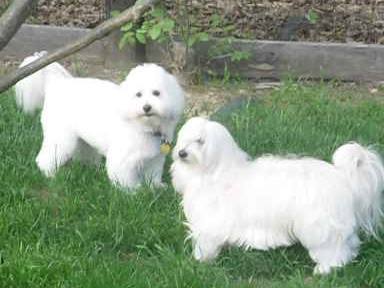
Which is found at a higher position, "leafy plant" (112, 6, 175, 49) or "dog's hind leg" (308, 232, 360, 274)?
"leafy plant" (112, 6, 175, 49)

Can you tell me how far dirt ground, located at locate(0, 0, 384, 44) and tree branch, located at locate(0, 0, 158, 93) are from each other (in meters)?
5.28

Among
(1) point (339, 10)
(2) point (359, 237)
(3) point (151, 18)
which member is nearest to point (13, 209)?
(2) point (359, 237)

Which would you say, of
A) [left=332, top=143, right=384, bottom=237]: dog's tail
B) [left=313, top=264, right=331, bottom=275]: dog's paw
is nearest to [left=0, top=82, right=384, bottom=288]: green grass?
[left=313, top=264, right=331, bottom=275]: dog's paw

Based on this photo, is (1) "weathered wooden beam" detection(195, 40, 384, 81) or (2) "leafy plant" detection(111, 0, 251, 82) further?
(1) "weathered wooden beam" detection(195, 40, 384, 81)

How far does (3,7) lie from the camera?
8578mm

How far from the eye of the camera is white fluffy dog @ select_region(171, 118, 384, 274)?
3.94 metres

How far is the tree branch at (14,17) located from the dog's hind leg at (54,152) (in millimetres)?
2484

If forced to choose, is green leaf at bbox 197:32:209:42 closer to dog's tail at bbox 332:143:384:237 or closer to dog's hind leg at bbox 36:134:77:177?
dog's hind leg at bbox 36:134:77:177

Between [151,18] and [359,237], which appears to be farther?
[151,18]

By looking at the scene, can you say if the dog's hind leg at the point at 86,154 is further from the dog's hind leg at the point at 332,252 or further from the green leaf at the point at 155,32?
the dog's hind leg at the point at 332,252

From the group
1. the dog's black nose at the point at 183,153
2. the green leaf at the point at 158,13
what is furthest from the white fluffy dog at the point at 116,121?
the green leaf at the point at 158,13

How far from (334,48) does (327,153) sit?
220cm

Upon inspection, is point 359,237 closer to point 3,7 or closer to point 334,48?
point 334,48

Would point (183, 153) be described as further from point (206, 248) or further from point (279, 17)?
point (279, 17)
